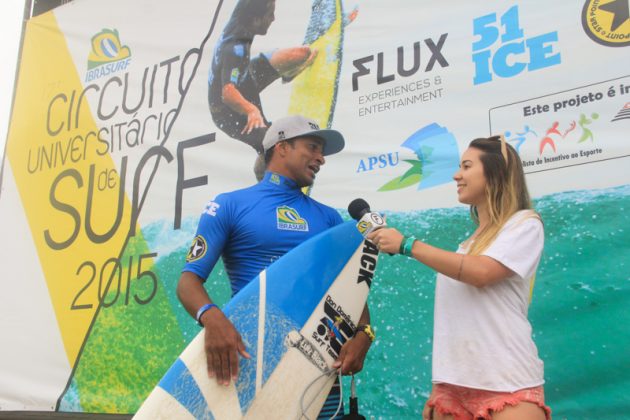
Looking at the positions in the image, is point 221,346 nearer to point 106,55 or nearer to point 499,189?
point 499,189

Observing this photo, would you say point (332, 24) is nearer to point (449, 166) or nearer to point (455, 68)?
point (455, 68)

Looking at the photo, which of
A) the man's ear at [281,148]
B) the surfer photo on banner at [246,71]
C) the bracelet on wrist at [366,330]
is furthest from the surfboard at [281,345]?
the surfer photo on banner at [246,71]

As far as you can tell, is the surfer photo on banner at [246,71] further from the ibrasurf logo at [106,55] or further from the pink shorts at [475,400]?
the pink shorts at [475,400]

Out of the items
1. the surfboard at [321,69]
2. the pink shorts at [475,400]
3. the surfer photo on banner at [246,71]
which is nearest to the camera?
the pink shorts at [475,400]

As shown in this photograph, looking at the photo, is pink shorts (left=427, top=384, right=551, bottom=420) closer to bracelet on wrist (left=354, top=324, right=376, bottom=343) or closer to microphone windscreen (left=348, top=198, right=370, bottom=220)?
bracelet on wrist (left=354, top=324, right=376, bottom=343)

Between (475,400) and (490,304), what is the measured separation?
0.22 metres

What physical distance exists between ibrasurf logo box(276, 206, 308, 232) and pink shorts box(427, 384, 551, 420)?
0.64m

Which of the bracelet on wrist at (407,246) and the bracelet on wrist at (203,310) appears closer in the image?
the bracelet on wrist at (407,246)

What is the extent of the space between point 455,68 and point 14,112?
10.4ft

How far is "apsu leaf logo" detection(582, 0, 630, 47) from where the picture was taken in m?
2.26

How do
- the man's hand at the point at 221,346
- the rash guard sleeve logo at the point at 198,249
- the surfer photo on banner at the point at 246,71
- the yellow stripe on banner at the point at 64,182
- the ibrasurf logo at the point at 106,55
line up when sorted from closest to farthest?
the man's hand at the point at 221,346 < the rash guard sleeve logo at the point at 198,249 < the surfer photo on banner at the point at 246,71 < the yellow stripe on banner at the point at 64,182 < the ibrasurf logo at the point at 106,55

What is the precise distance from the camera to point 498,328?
4.88 feet

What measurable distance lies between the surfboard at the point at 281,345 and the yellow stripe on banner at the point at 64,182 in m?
2.02

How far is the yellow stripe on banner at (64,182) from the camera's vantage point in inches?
147
